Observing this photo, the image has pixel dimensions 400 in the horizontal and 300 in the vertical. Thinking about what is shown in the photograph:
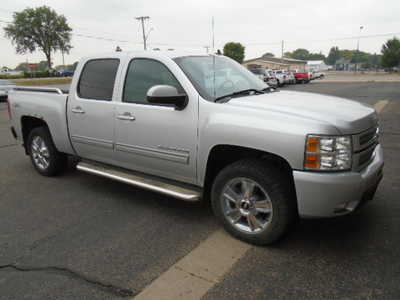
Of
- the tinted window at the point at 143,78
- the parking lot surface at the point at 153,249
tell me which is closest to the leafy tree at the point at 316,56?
the tinted window at the point at 143,78

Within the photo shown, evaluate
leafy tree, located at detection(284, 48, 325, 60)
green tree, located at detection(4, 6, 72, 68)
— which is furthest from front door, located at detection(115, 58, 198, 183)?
leafy tree, located at detection(284, 48, 325, 60)

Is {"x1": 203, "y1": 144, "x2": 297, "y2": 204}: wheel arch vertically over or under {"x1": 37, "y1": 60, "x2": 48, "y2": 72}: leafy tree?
under

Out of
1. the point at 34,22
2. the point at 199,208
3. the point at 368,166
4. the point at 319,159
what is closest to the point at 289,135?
the point at 319,159

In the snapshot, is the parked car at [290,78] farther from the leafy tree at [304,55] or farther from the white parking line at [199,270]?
the leafy tree at [304,55]

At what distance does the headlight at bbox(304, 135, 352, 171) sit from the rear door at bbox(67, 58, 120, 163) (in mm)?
2316

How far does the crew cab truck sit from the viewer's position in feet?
9.25

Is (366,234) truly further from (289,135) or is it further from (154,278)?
(154,278)

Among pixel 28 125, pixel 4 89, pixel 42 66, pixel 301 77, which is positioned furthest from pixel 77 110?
pixel 42 66

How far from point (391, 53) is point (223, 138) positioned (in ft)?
336

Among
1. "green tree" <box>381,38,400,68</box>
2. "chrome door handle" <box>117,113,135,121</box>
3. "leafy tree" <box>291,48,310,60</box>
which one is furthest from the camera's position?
"leafy tree" <box>291,48,310,60</box>

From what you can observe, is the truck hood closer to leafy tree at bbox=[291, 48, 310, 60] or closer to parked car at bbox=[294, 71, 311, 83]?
parked car at bbox=[294, 71, 311, 83]

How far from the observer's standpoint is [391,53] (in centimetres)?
9031

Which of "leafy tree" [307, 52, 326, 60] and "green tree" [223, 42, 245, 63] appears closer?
"green tree" [223, 42, 245, 63]

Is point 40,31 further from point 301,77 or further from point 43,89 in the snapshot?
point 43,89
